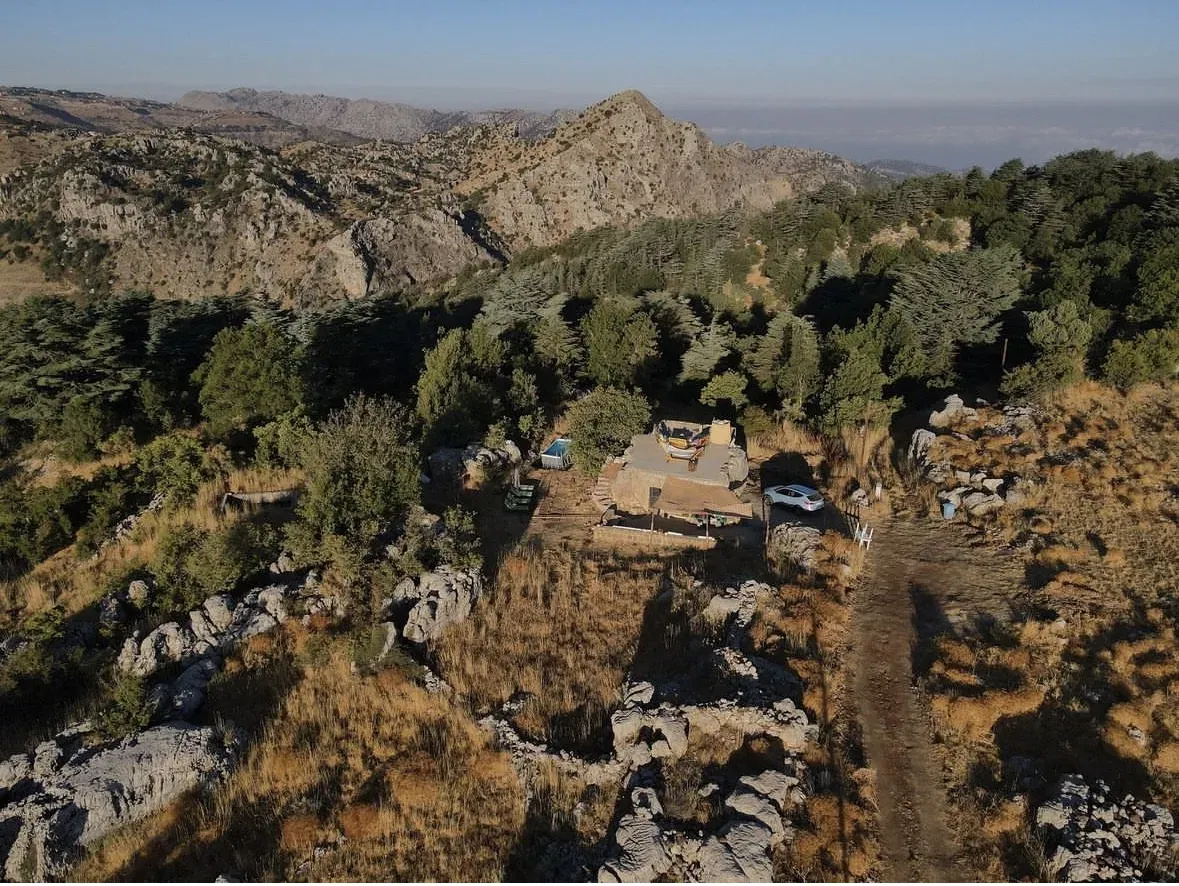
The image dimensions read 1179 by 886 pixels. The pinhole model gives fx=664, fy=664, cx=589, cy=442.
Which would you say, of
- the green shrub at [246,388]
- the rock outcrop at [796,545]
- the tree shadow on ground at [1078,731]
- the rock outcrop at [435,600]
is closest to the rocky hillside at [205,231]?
the green shrub at [246,388]

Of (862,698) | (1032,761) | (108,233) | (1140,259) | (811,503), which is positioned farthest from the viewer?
(108,233)

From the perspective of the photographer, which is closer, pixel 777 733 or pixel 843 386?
pixel 777 733

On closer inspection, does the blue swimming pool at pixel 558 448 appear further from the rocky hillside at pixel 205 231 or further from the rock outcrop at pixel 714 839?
the rocky hillside at pixel 205 231

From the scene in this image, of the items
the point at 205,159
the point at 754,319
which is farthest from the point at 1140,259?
the point at 205,159

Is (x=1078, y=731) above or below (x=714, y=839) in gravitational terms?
below

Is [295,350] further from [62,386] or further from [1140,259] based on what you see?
[1140,259]

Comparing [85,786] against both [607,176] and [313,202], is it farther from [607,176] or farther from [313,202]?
[607,176]

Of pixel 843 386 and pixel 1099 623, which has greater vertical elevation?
pixel 843 386

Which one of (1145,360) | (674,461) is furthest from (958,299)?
(674,461)
